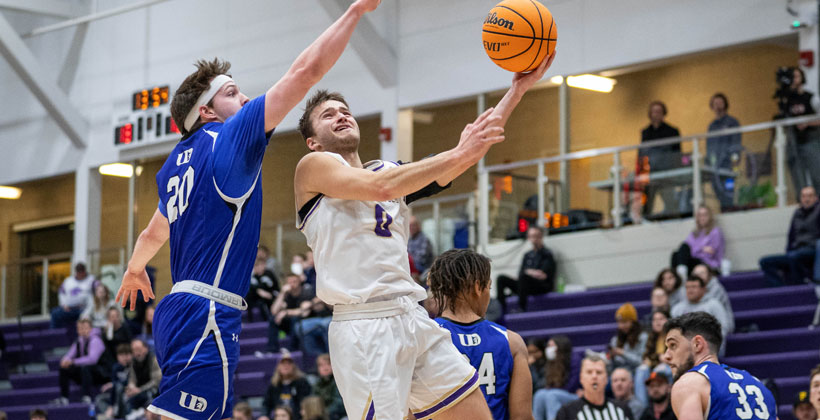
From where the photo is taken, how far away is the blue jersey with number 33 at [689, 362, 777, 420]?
5.68m

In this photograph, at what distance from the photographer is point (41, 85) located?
21.6 meters

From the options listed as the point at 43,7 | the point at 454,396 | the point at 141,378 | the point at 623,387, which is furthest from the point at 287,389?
the point at 43,7

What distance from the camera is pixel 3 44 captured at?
21.0 m

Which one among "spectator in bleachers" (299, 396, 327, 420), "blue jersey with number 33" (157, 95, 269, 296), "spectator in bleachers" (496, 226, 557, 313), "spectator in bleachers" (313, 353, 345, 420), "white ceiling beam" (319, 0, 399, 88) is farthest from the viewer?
"white ceiling beam" (319, 0, 399, 88)

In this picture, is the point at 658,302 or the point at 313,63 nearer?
the point at 313,63

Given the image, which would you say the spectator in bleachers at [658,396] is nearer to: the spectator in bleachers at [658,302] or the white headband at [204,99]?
the spectator in bleachers at [658,302]

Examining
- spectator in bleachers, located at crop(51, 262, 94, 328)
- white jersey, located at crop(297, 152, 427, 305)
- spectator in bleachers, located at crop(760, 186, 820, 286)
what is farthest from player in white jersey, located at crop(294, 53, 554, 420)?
spectator in bleachers, located at crop(51, 262, 94, 328)

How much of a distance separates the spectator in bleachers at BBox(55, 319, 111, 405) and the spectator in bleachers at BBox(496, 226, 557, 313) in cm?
664

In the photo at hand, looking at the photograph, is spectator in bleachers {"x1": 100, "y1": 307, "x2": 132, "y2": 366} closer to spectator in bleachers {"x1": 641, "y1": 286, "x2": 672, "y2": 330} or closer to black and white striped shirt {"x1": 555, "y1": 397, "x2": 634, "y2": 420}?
spectator in bleachers {"x1": 641, "y1": 286, "x2": 672, "y2": 330}

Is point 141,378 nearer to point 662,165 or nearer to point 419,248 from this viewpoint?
point 419,248

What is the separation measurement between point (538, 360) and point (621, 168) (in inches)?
137

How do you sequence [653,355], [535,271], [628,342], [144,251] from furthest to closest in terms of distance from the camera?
[535,271], [628,342], [653,355], [144,251]

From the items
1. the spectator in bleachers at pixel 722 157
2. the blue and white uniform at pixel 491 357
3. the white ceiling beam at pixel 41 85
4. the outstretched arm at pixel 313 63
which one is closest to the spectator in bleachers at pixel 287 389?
the spectator in bleachers at pixel 722 157

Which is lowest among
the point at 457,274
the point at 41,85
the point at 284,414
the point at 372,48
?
the point at 284,414
